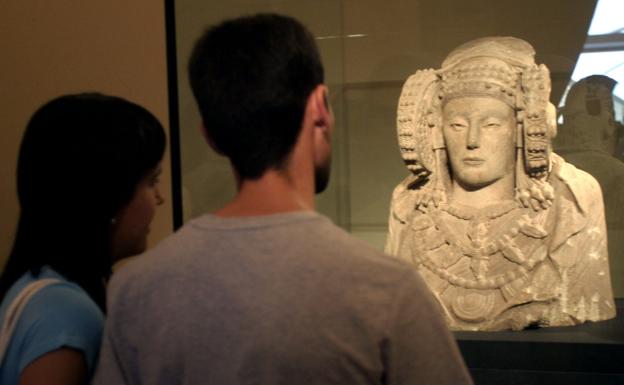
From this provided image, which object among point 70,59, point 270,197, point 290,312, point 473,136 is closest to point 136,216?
point 270,197

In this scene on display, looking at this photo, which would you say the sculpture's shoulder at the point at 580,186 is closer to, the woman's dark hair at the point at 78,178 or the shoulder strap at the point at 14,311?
the woman's dark hair at the point at 78,178

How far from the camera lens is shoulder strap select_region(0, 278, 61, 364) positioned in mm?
1824

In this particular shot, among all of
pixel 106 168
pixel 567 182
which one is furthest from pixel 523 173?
pixel 106 168

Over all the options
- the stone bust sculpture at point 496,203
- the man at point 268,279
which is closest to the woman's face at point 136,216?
the man at point 268,279

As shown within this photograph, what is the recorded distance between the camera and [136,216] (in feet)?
6.62

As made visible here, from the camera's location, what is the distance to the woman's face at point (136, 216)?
6.60 feet

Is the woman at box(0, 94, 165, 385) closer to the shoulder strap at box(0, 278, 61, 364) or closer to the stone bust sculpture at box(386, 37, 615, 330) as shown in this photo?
the shoulder strap at box(0, 278, 61, 364)

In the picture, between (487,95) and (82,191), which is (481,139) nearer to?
(487,95)

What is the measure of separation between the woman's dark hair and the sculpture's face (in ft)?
8.68

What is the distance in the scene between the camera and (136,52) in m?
4.75

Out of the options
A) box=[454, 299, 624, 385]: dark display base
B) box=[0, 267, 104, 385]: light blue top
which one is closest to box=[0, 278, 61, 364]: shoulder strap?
box=[0, 267, 104, 385]: light blue top

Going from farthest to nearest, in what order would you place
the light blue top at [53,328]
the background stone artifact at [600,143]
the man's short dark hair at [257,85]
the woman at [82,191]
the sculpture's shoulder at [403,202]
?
1. the background stone artifact at [600,143]
2. the sculpture's shoulder at [403,202]
3. the woman at [82,191]
4. the light blue top at [53,328]
5. the man's short dark hair at [257,85]

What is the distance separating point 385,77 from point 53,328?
3525 mm

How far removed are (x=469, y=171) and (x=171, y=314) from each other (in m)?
3.12
